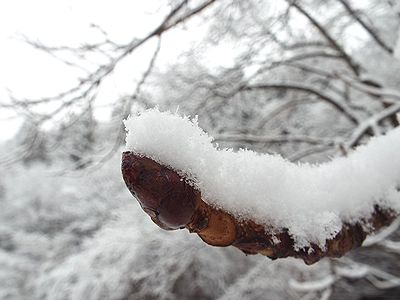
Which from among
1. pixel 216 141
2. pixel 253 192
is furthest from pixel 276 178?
pixel 216 141

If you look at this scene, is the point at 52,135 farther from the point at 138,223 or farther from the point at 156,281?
the point at 156,281

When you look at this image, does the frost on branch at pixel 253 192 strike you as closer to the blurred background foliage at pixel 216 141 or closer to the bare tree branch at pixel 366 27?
the blurred background foliage at pixel 216 141

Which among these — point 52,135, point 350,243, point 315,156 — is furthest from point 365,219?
point 315,156

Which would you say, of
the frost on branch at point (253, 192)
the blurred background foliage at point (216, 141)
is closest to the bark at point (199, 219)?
the frost on branch at point (253, 192)

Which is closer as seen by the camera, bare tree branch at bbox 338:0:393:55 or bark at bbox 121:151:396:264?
bark at bbox 121:151:396:264

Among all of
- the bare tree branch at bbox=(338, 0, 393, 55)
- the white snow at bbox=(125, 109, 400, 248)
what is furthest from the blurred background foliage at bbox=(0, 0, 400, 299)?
the white snow at bbox=(125, 109, 400, 248)

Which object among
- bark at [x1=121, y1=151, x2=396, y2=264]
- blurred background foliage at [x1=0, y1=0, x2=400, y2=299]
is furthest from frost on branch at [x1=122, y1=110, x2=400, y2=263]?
blurred background foliage at [x1=0, y1=0, x2=400, y2=299]

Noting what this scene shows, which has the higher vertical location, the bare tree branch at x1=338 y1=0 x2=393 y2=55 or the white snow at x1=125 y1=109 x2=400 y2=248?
the bare tree branch at x1=338 y1=0 x2=393 y2=55

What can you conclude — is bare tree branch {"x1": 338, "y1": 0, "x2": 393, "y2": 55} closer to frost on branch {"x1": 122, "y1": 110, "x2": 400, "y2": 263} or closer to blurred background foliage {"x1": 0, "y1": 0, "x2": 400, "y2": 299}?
blurred background foliage {"x1": 0, "y1": 0, "x2": 400, "y2": 299}

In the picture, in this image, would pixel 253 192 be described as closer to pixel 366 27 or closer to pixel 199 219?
pixel 199 219
